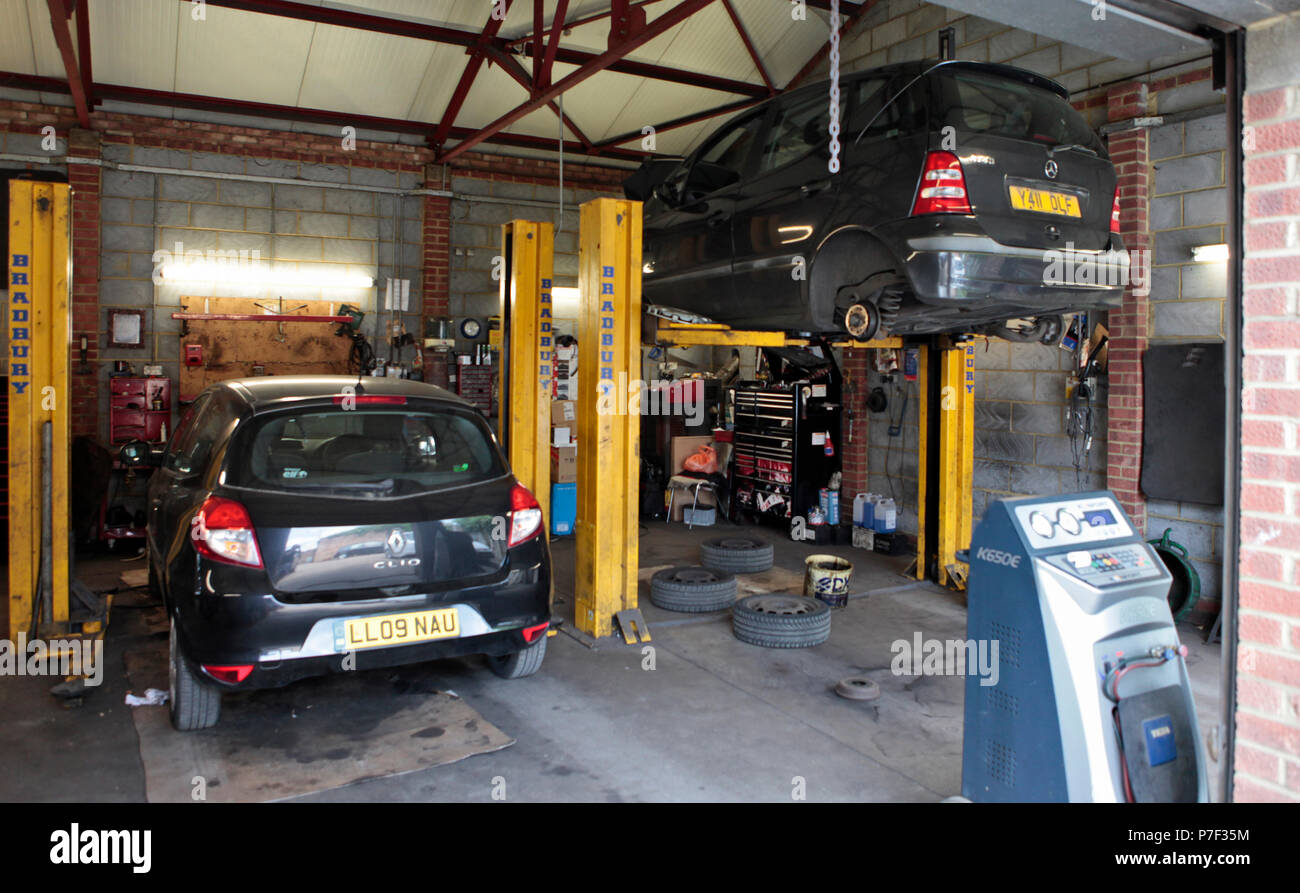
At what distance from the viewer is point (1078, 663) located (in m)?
2.38

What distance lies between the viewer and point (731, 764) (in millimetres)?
3330

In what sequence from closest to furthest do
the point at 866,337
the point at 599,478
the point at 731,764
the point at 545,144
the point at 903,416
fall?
1. the point at 731,764
2. the point at 866,337
3. the point at 599,478
4. the point at 903,416
5. the point at 545,144

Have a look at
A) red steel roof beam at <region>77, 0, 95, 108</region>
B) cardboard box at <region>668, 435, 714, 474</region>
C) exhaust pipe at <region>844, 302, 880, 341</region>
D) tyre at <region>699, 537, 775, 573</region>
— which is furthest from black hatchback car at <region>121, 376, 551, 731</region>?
cardboard box at <region>668, 435, 714, 474</region>

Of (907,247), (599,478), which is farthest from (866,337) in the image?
(599,478)

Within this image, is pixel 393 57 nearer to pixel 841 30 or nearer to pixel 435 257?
pixel 435 257

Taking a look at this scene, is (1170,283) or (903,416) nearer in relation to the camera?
(1170,283)

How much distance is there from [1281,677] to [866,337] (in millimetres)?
2478

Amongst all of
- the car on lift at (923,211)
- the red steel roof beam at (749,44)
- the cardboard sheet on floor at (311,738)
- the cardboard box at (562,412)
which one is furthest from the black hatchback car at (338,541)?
the red steel roof beam at (749,44)

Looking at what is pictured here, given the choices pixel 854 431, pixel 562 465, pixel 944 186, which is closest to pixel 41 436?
pixel 944 186

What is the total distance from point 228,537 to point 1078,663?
2.81 m

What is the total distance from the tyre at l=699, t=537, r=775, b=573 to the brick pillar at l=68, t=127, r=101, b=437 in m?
5.78

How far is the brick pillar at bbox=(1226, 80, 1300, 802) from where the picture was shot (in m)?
2.05

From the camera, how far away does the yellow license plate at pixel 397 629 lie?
10.6 ft
